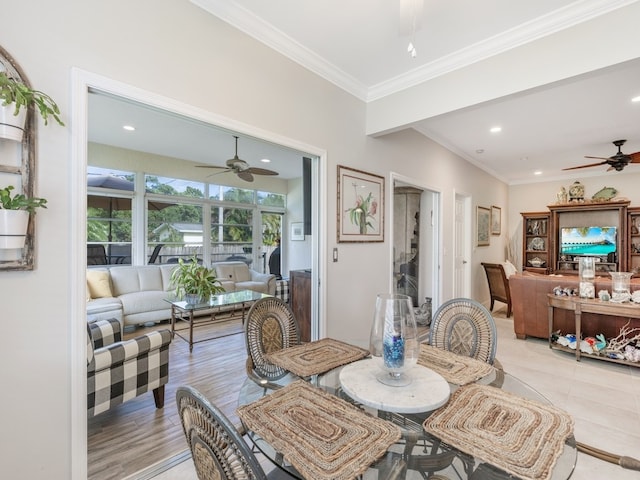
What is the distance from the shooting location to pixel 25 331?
1.34 metres

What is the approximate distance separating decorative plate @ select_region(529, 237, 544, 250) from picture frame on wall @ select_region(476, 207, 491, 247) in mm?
1623

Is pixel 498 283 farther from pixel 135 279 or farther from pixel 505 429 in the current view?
pixel 135 279

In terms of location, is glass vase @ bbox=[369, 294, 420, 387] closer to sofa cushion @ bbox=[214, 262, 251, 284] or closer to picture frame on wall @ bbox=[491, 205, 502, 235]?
sofa cushion @ bbox=[214, 262, 251, 284]

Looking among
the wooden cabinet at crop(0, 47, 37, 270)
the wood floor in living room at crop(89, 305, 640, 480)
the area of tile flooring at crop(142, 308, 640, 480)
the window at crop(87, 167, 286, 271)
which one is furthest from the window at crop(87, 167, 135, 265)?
the area of tile flooring at crop(142, 308, 640, 480)

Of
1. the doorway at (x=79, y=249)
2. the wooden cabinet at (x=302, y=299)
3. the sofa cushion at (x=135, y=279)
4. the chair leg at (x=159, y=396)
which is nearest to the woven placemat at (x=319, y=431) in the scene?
the doorway at (x=79, y=249)

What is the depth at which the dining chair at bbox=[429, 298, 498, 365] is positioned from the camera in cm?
178

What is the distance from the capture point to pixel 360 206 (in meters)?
3.06

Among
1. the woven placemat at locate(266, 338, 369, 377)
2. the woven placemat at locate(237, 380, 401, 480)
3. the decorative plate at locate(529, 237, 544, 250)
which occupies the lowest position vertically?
the woven placemat at locate(237, 380, 401, 480)

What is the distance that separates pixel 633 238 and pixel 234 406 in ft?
24.7

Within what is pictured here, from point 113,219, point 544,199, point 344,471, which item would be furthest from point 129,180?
point 544,199

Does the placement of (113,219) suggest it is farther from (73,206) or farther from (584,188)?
(584,188)

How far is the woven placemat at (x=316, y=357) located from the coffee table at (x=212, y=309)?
86.3 inches

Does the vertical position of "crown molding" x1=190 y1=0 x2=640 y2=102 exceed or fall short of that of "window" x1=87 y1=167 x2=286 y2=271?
it exceeds it

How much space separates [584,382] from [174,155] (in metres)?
6.16
